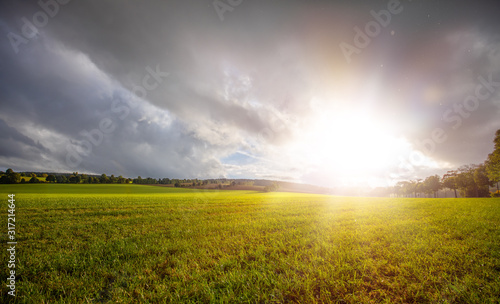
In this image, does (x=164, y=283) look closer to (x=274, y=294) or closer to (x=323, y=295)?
(x=274, y=294)

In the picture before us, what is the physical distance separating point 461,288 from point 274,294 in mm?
3149

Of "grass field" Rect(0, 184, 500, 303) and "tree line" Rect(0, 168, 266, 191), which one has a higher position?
"grass field" Rect(0, 184, 500, 303)

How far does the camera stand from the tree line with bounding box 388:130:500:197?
29.9 meters

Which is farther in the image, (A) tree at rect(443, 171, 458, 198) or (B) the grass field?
(A) tree at rect(443, 171, 458, 198)

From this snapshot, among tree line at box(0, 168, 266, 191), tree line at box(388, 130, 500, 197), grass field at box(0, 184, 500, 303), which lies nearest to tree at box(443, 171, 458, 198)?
tree line at box(388, 130, 500, 197)

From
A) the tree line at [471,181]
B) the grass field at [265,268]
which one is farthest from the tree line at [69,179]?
the grass field at [265,268]

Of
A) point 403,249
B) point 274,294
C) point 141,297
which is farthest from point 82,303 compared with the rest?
point 403,249

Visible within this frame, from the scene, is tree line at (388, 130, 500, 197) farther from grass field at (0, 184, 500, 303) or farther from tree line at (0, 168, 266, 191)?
tree line at (0, 168, 266, 191)

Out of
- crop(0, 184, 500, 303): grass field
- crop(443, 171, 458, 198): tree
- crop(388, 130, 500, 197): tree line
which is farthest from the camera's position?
crop(443, 171, 458, 198): tree

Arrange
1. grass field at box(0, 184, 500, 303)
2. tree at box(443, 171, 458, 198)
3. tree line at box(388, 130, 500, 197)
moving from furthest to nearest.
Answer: tree at box(443, 171, 458, 198) → tree line at box(388, 130, 500, 197) → grass field at box(0, 184, 500, 303)

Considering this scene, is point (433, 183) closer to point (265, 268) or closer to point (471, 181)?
point (471, 181)

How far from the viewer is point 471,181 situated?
57.7 meters

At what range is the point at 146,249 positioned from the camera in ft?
17.2

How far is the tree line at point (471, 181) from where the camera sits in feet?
98.2
